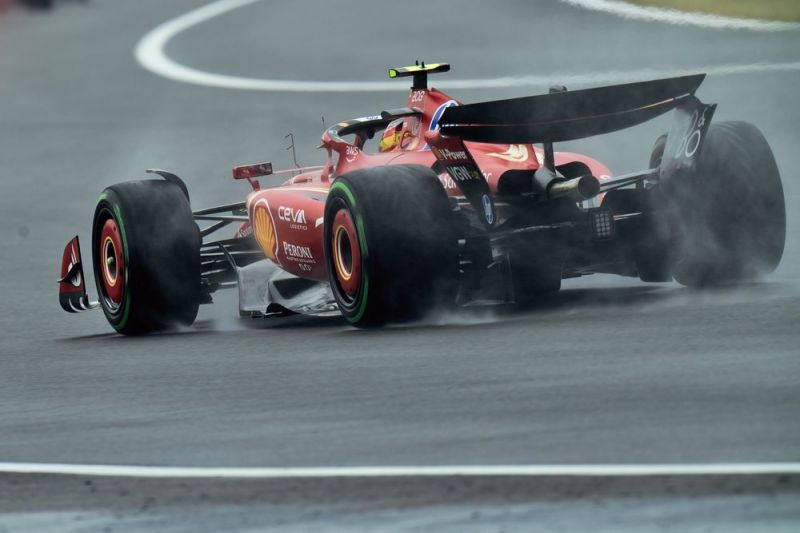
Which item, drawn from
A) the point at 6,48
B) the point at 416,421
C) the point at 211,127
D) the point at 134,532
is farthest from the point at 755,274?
the point at 6,48

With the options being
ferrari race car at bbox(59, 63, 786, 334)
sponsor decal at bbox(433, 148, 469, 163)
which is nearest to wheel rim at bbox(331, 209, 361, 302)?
ferrari race car at bbox(59, 63, 786, 334)

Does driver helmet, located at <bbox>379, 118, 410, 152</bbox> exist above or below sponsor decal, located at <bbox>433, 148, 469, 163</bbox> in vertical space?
above

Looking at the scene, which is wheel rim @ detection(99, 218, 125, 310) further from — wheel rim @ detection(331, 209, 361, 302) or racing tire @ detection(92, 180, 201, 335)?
wheel rim @ detection(331, 209, 361, 302)

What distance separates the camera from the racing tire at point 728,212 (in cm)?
1052

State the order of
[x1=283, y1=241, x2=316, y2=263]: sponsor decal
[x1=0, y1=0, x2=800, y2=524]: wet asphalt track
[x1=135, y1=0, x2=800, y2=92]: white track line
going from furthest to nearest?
[x1=135, y1=0, x2=800, y2=92]: white track line → [x1=283, y1=241, x2=316, y2=263]: sponsor decal → [x1=0, y1=0, x2=800, y2=524]: wet asphalt track

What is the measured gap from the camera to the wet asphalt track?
20.7ft

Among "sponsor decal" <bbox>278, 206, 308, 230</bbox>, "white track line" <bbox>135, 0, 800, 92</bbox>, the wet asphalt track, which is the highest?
"white track line" <bbox>135, 0, 800, 92</bbox>

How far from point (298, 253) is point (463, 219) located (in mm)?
1419

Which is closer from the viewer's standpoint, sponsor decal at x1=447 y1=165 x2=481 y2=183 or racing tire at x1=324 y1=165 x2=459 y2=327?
racing tire at x1=324 y1=165 x2=459 y2=327

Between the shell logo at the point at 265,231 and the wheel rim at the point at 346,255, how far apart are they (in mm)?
1378

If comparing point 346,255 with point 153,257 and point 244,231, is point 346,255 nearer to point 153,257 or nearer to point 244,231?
point 153,257

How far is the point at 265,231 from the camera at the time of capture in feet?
38.1

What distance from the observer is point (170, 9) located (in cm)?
3148

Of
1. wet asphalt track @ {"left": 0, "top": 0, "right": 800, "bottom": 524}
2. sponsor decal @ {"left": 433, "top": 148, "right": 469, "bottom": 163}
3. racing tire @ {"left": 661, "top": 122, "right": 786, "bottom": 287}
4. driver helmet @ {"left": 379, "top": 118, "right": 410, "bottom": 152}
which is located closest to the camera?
wet asphalt track @ {"left": 0, "top": 0, "right": 800, "bottom": 524}
